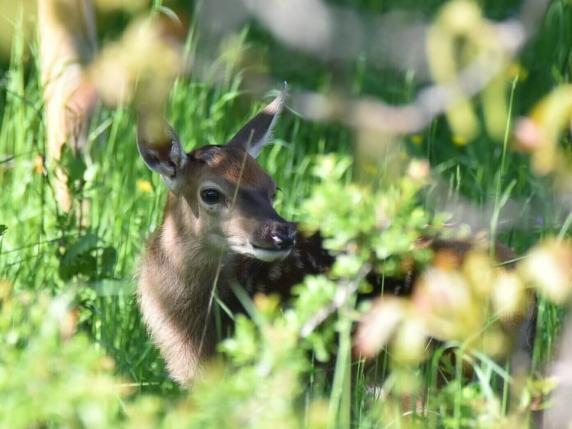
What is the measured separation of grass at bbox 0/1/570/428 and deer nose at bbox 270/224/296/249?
0.45 m

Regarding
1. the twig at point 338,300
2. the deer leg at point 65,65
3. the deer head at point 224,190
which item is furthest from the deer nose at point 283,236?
the deer leg at point 65,65

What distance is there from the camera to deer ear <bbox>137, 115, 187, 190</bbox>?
17.1 ft

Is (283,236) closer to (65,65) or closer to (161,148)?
(161,148)

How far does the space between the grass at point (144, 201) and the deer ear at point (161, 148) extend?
24cm

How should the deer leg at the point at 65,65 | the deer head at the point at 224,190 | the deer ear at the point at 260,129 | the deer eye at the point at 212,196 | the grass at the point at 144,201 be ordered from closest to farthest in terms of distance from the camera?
the grass at the point at 144,201
the deer head at the point at 224,190
the deer eye at the point at 212,196
the deer ear at the point at 260,129
the deer leg at the point at 65,65

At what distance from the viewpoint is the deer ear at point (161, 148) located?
5199mm

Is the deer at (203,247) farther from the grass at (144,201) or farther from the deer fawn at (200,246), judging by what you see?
the grass at (144,201)

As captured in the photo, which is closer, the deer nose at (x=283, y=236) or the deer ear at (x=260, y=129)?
the deer nose at (x=283, y=236)

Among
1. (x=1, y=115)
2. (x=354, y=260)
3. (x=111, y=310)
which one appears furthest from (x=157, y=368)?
(x=1, y=115)

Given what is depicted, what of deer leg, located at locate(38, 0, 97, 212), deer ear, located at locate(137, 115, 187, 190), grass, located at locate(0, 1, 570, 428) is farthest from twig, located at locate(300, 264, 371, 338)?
deer leg, located at locate(38, 0, 97, 212)

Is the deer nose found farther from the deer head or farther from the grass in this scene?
the grass

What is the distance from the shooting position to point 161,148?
5.24 m

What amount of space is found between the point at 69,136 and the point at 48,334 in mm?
3155

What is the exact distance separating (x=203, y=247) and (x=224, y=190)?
257 millimetres
